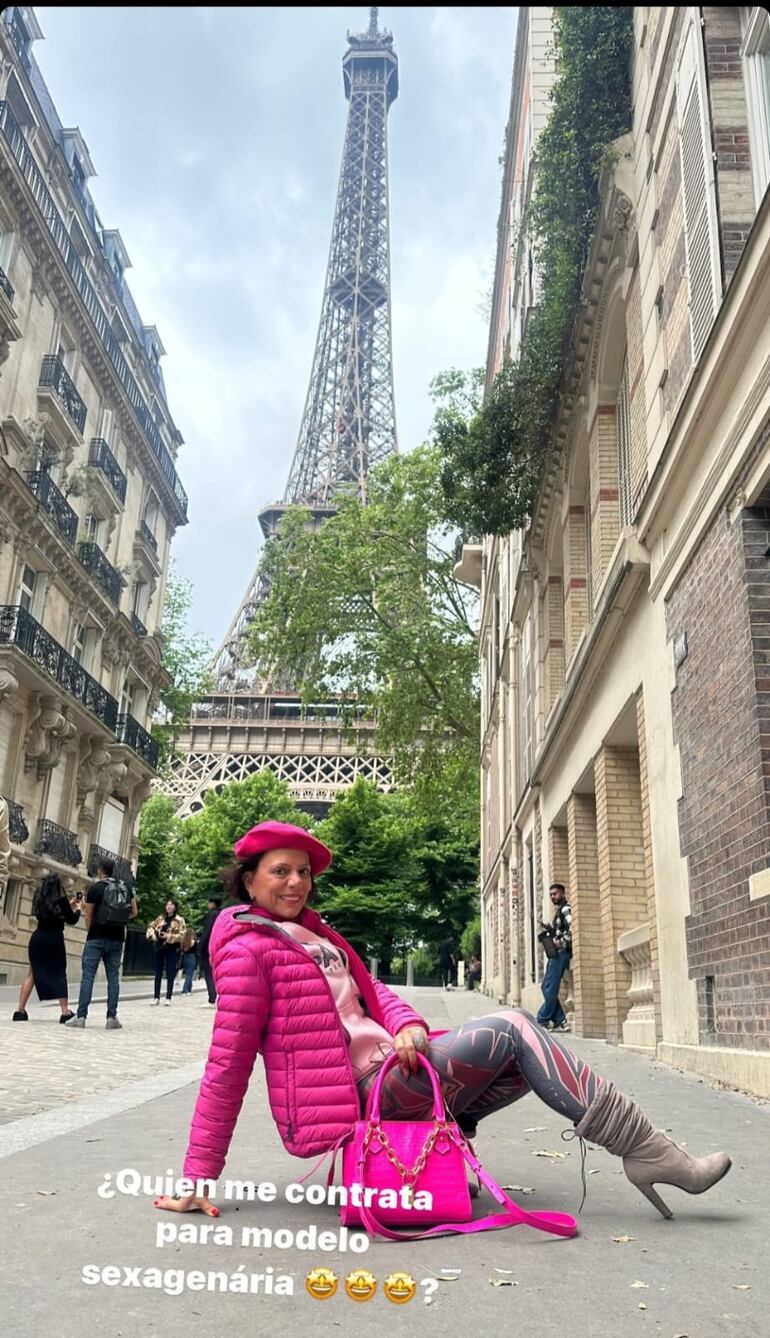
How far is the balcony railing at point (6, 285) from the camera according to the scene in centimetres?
2128

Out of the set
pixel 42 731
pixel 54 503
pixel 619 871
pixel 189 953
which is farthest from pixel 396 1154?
pixel 54 503

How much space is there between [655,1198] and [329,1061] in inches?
36.1

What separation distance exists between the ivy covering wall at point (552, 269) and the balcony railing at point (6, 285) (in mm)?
10164

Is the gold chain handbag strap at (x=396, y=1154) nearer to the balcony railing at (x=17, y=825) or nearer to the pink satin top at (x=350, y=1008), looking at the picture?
the pink satin top at (x=350, y=1008)

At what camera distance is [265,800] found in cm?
5575

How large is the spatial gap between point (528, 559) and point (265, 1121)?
45.9 ft

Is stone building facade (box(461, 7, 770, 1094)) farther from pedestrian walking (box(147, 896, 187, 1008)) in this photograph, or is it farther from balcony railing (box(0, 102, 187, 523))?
balcony railing (box(0, 102, 187, 523))

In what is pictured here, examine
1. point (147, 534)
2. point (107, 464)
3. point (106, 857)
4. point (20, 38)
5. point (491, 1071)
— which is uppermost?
point (20, 38)

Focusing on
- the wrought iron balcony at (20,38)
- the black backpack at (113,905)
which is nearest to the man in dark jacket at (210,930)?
the black backpack at (113,905)

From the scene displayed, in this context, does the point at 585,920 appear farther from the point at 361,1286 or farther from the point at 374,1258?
the point at 361,1286

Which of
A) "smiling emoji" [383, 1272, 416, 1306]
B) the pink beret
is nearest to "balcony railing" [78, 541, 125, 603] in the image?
the pink beret

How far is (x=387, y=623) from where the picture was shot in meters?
28.3

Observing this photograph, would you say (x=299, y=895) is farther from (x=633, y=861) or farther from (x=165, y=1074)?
(x=633, y=861)

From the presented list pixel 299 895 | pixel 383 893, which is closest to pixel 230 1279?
pixel 299 895
